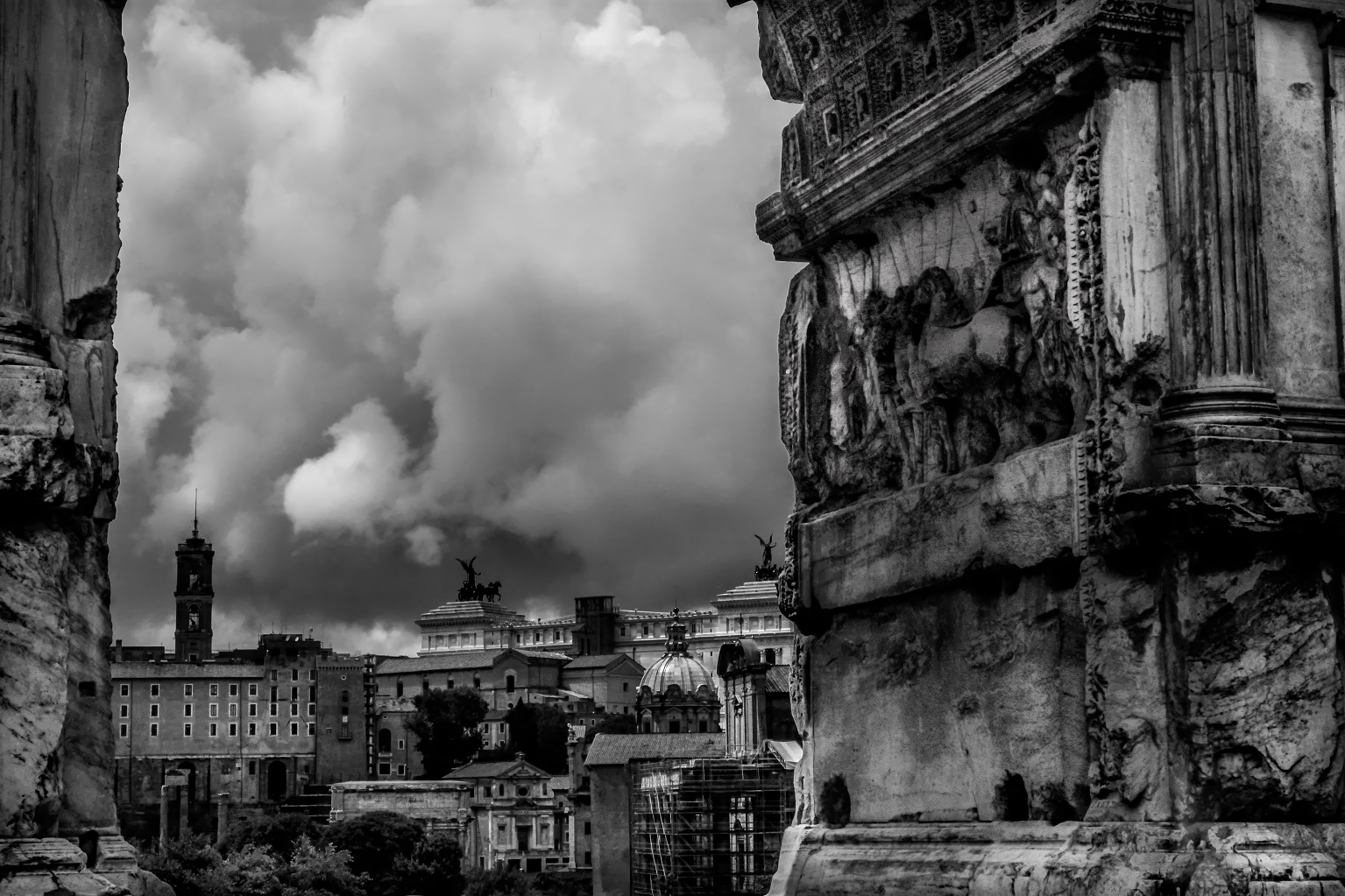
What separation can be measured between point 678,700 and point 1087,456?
104 metres

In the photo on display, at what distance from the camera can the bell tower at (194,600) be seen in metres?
144

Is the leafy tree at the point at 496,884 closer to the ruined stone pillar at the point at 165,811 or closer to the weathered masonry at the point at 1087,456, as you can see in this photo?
the ruined stone pillar at the point at 165,811

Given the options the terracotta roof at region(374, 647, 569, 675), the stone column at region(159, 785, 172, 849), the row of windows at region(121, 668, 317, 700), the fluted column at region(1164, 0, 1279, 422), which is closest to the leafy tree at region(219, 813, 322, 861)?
the stone column at region(159, 785, 172, 849)

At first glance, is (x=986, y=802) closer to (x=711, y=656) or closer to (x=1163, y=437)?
(x=1163, y=437)

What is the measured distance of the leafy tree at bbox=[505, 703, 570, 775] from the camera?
128 metres

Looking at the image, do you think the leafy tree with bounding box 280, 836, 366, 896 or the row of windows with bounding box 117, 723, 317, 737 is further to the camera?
the row of windows with bounding box 117, 723, 317, 737

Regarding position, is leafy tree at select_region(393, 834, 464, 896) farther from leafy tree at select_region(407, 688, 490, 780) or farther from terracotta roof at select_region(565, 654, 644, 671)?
terracotta roof at select_region(565, 654, 644, 671)

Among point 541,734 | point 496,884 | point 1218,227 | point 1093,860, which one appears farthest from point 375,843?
point 1218,227

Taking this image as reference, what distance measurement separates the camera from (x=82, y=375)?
8.19 m

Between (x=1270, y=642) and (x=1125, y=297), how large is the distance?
1372 millimetres

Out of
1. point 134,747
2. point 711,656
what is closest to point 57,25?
point 134,747

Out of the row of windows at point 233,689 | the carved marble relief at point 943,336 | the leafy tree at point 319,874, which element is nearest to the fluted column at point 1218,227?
the carved marble relief at point 943,336

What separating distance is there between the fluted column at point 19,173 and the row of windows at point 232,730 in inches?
5082

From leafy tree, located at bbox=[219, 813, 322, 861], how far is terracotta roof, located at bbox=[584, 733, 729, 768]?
15575mm
